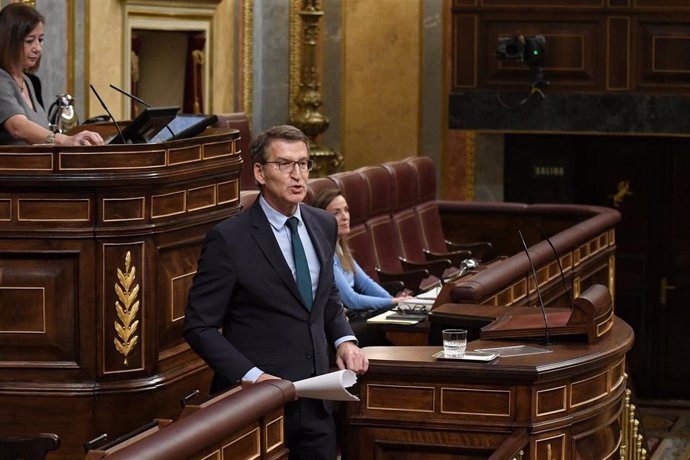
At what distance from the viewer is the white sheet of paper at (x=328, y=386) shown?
400 centimetres

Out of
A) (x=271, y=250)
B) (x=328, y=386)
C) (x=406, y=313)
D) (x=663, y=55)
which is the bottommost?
(x=406, y=313)

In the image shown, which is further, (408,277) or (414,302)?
(408,277)

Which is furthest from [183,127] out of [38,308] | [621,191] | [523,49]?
[621,191]

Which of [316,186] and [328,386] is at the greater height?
[316,186]

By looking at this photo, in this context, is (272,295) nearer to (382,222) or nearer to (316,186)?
(316,186)

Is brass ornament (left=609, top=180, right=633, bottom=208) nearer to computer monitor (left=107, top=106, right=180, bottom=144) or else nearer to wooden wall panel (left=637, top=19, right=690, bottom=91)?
wooden wall panel (left=637, top=19, right=690, bottom=91)

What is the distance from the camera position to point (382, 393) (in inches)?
180

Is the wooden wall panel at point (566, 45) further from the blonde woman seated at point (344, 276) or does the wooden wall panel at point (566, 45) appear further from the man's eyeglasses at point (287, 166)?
the man's eyeglasses at point (287, 166)

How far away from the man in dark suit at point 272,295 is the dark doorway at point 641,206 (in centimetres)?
776

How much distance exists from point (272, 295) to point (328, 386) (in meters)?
0.31

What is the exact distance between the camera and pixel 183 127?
19.6ft

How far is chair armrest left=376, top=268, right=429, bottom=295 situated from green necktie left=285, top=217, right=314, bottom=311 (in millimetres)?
3718

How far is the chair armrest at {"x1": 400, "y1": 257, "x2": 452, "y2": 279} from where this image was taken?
853 centimetres

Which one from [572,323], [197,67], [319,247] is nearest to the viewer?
[319,247]
